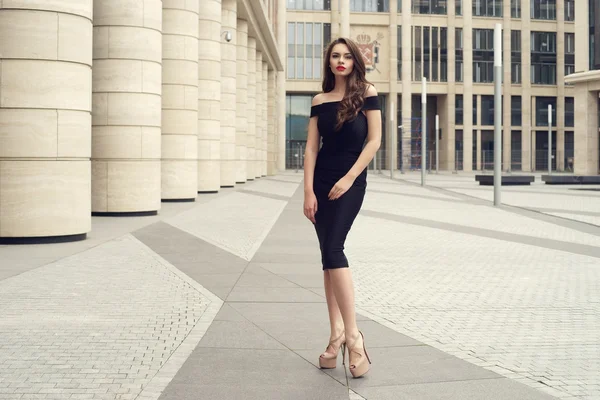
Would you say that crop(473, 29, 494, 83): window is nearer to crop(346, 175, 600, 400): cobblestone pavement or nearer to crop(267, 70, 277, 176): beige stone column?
crop(267, 70, 277, 176): beige stone column

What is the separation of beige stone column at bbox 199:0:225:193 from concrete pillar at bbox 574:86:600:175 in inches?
1248

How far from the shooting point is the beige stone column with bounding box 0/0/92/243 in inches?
459

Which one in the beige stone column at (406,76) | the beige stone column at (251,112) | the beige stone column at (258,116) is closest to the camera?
the beige stone column at (251,112)

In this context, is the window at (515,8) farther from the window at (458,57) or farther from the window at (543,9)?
the window at (458,57)

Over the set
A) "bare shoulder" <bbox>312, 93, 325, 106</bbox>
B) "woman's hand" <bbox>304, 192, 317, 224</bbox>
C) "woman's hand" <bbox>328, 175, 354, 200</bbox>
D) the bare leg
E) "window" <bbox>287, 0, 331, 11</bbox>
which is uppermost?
"window" <bbox>287, 0, 331, 11</bbox>

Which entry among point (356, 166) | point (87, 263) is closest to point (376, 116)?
point (356, 166)

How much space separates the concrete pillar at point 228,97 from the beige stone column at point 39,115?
69.1 feet

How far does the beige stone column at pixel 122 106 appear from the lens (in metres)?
17.0

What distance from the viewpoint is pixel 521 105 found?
83250mm

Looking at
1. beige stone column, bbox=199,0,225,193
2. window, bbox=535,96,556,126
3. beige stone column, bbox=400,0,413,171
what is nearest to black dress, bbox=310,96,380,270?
beige stone column, bbox=199,0,225,193

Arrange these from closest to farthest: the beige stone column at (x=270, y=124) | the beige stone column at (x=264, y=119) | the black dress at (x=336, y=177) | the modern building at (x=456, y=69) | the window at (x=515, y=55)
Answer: the black dress at (x=336, y=177) → the beige stone column at (x=264, y=119) → the beige stone column at (x=270, y=124) → the modern building at (x=456, y=69) → the window at (x=515, y=55)

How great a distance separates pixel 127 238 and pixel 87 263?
2977mm

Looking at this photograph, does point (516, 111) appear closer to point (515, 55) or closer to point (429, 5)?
point (515, 55)

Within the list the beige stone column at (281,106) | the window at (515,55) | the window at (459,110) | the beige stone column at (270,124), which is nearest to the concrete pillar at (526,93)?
the window at (515,55)
